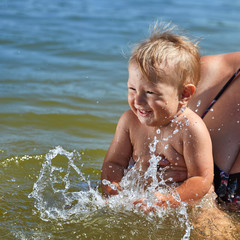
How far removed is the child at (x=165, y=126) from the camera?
271 cm

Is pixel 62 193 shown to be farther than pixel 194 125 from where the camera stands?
Yes

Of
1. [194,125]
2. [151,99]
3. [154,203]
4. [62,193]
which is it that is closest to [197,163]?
[194,125]

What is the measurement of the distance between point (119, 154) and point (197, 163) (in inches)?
18.5

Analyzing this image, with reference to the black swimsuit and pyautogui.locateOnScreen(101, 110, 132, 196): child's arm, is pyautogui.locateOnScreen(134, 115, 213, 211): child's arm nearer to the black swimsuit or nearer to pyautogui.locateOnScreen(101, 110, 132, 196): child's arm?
the black swimsuit

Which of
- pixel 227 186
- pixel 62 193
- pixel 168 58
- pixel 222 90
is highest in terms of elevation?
pixel 168 58

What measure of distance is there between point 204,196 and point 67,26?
7.61 meters

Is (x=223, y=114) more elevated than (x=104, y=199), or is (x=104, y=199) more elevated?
(x=223, y=114)

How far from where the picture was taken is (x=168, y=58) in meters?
2.70

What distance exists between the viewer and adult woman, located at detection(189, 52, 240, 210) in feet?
9.78

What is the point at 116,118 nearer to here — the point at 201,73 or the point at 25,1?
the point at 201,73

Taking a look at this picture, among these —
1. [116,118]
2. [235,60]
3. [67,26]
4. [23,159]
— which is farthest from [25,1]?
[235,60]

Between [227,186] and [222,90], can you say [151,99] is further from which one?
[227,186]

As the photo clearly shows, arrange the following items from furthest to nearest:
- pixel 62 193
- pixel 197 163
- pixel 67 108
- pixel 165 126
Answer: pixel 67 108 < pixel 62 193 < pixel 165 126 < pixel 197 163

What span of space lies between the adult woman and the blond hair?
0.85 ft
